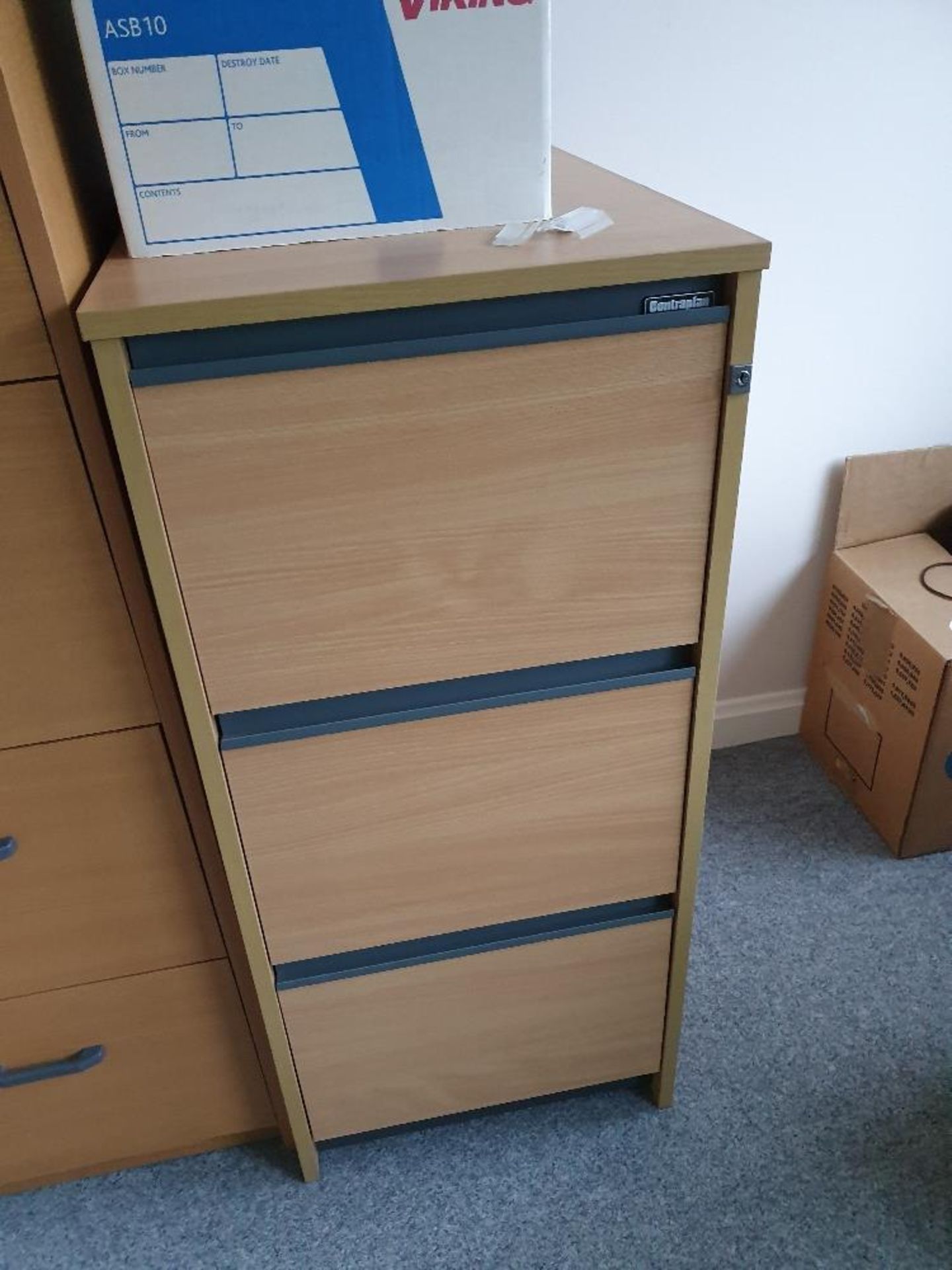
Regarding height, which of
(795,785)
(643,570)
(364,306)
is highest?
(364,306)

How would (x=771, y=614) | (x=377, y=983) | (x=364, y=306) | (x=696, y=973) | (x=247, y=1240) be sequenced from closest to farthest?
1. (x=364, y=306)
2. (x=377, y=983)
3. (x=247, y=1240)
4. (x=696, y=973)
5. (x=771, y=614)

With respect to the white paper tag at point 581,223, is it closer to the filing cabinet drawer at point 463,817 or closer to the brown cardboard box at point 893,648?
the filing cabinet drawer at point 463,817

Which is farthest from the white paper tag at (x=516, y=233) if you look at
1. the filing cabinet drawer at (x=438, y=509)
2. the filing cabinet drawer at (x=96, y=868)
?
the filing cabinet drawer at (x=96, y=868)

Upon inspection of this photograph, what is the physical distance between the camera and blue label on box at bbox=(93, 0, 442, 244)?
2.50 ft

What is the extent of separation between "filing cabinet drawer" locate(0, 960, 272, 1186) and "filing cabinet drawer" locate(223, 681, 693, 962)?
0.18 metres

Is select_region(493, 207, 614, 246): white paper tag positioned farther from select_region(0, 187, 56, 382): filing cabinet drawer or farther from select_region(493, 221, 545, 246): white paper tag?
select_region(0, 187, 56, 382): filing cabinet drawer

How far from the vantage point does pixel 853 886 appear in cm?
165

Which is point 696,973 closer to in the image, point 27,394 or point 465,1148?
point 465,1148

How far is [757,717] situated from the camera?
1.93m

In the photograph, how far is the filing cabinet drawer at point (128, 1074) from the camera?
1.12m

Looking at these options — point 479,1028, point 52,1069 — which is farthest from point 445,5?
point 52,1069

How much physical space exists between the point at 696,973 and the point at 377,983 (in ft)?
2.09

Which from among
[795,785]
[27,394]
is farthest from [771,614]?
[27,394]

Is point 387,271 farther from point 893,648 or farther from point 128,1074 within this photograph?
point 893,648
